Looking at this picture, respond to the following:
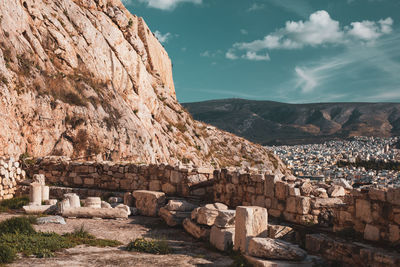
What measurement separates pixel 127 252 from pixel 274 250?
121 inches

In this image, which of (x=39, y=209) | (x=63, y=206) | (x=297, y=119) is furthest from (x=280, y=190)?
(x=297, y=119)

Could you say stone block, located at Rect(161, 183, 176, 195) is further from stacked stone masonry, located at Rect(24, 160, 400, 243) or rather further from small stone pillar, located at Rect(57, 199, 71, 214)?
small stone pillar, located at Rect(57, 199, 71, 214)

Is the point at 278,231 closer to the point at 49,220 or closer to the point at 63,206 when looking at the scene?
the point at 49,220

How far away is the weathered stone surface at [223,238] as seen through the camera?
7.78 metres

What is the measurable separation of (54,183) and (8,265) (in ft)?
33.9

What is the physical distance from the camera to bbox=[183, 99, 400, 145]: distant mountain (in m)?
135

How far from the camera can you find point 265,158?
4403 centimetres

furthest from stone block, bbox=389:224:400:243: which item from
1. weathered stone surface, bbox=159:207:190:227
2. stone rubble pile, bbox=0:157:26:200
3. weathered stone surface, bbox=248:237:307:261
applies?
stone rubble pile, bbox=0:157:26:200

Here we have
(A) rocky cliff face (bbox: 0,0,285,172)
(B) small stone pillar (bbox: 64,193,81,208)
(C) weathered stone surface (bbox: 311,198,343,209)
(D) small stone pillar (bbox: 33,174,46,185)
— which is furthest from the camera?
(A) rocky cliff face (bbox: 0,0,285,172)

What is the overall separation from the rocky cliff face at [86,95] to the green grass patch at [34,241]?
9573mm

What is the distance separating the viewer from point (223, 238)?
7.82 meters

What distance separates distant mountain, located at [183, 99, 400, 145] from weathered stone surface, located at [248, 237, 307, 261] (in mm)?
119280

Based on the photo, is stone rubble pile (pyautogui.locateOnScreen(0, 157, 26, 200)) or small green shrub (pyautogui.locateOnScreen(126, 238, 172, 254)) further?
stone rubble pile (pyautogui.locateOnScreen(0, 157, 26, 200))

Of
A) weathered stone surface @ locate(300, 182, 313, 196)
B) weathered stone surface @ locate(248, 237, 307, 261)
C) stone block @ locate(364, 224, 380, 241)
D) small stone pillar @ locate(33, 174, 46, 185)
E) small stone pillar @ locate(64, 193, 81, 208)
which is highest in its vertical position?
small stone pillar @ locate(33, 174, 46, 185)
